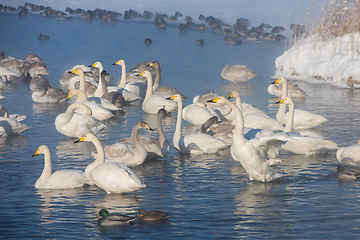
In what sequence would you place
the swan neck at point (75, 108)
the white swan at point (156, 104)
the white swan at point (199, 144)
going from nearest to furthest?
the white swan at point (199, 144) < the swan neck at point (75, 108) < the white swan at point (156, 104)

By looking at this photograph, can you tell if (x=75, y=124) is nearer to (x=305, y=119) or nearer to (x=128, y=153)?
(x=128, y=153)

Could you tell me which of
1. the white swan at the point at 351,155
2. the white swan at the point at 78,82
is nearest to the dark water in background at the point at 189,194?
the white swan at the point at 351,155

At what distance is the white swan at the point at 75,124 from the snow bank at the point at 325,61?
1331 cm

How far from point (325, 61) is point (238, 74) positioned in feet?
15.4

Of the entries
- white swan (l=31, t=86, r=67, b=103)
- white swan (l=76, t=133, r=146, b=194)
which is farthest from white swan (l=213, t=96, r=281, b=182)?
white swan (l=31, t=86, r=67, b=103)

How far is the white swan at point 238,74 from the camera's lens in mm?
23766

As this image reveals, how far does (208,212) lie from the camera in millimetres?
7566

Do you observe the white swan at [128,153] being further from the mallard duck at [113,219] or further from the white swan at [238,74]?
the white swan at [238,74]

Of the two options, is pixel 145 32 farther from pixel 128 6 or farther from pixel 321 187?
pixel 321 187

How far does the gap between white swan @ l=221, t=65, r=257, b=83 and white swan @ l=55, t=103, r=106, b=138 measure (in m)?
11.6

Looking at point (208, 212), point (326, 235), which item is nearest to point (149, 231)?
point (208, 212)

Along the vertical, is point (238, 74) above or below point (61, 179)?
above

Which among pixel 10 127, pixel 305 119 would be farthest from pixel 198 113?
pixel 10 127

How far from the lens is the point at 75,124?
13203 millimetres
